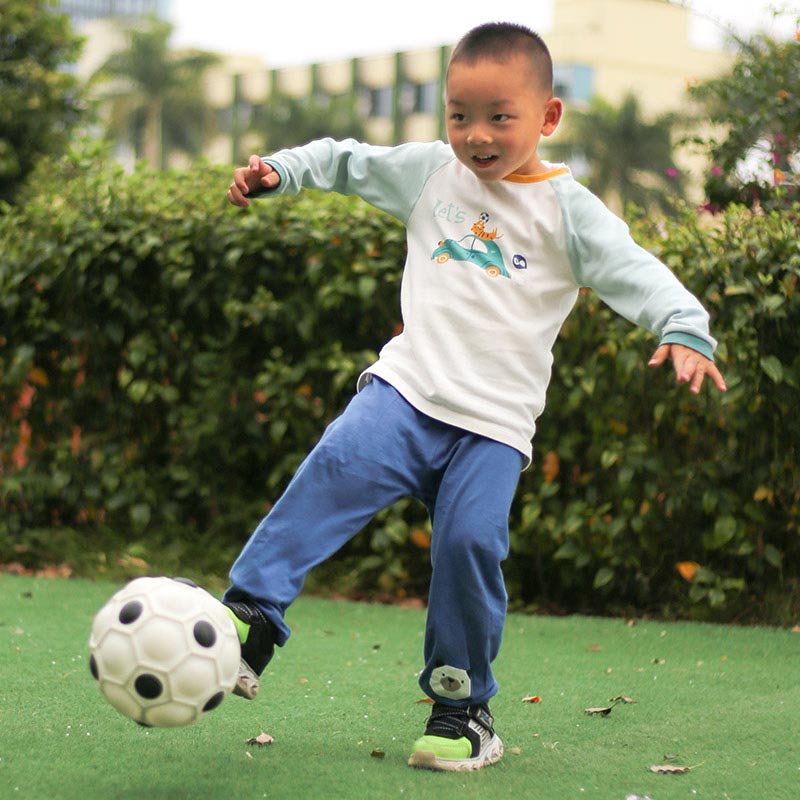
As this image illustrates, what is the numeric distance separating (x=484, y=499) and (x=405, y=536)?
8.80 feet

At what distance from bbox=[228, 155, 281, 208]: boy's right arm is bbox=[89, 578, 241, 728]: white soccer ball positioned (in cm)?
98

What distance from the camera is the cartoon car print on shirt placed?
3.17 meters

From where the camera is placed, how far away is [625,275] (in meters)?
3.07

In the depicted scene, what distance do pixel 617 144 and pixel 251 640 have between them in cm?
5227

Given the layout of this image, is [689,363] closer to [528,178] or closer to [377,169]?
[528,178]

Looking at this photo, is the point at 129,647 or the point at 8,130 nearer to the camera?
the point at 129,647

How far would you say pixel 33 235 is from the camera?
6391 mm

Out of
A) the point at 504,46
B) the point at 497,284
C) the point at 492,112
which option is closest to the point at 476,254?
the point at 497,284

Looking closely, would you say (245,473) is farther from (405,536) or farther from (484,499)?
(484,499)

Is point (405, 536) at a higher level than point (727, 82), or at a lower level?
lower

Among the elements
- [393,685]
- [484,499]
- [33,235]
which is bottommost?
[393,685]

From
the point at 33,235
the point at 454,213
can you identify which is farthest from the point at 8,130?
the point at 454,213

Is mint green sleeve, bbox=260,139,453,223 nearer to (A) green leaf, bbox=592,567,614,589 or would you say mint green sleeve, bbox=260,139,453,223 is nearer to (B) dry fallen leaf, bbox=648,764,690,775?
(B) dry fallen leaf, bbox=648,764,690,775

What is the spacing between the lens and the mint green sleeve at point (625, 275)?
2.88 metres
